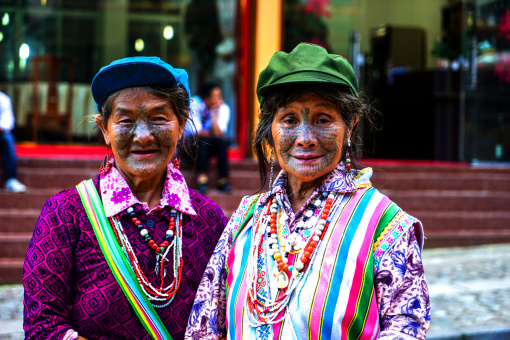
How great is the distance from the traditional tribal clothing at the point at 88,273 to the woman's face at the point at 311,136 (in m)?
0.48

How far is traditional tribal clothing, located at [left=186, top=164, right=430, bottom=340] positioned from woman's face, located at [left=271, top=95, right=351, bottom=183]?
7cm

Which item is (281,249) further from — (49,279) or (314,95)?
(49,279)

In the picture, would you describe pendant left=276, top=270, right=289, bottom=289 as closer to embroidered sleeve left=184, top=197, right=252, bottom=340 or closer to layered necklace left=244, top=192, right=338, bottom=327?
layered necklace left=244, top=192, right=338, bottom=327

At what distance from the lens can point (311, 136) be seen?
191 centimetres

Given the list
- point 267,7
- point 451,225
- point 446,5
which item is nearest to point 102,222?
point 451,225

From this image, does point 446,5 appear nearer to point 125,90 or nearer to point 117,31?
point 117,31

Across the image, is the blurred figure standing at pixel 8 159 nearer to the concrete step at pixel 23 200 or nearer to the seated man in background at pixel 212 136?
the concrete step at pixel 23 200

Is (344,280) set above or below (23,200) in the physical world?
above

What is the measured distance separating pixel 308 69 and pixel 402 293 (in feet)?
2.37

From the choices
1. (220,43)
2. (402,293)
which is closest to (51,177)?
(220,43)

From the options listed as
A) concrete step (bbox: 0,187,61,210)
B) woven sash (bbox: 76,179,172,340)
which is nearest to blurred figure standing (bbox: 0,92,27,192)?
concrete step (bbox: 0,187,61,210)

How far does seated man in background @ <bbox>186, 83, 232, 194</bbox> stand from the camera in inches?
300

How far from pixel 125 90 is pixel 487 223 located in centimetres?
727

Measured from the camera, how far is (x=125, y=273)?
1979 mm
